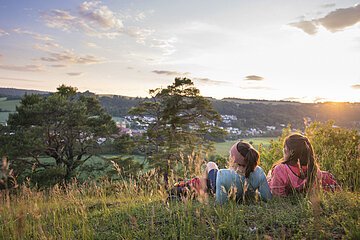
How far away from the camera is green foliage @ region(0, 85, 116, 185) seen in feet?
66.7

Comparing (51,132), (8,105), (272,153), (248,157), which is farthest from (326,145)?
(8,105)

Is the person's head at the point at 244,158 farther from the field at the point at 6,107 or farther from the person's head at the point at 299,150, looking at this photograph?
the field at the point at 6,107

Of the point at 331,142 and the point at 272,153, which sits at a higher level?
the point at 331,142

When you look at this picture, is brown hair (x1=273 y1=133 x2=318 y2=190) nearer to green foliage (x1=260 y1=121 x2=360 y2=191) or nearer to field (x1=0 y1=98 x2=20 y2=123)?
green foliage (x1=260 y1=121 x2=360 y2=191)

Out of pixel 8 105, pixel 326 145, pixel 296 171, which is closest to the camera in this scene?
pixel 296 171

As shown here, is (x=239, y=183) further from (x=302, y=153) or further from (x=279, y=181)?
(x=302, y=153)

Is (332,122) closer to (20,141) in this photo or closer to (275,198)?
(275,198)

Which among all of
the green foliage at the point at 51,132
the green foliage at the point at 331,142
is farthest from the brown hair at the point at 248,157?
the green foliage at the point at 51,132

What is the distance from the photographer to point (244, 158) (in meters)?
4.32

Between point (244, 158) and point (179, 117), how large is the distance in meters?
23.9

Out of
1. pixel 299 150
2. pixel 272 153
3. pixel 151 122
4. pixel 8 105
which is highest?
pixel 8 105

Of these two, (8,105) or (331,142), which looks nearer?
(331,142)

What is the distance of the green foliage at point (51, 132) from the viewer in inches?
801

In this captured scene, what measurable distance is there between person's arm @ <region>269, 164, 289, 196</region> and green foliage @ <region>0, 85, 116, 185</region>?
57.5 ft
